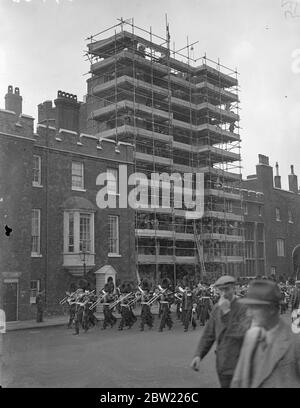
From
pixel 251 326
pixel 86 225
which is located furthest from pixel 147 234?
pixel 251 326

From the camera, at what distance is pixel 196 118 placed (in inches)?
1478

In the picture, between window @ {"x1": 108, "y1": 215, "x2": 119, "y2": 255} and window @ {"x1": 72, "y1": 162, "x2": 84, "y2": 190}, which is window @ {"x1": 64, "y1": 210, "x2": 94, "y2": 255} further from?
window @ {"x1": 108, "y1": 215, "x2": 119, "y2": 255}

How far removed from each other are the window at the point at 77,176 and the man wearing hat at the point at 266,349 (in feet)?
72.2

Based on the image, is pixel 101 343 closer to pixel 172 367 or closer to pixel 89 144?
pixel 172 367

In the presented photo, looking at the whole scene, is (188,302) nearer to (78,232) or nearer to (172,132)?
(78,232)

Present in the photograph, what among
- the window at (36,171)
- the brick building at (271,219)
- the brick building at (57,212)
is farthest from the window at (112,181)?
the brick building at (271,219)

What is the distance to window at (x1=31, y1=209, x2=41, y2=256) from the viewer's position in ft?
80.0

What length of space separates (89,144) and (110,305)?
430 inches

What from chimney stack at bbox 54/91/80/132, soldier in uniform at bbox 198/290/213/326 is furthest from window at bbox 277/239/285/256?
soldier in uniform at bbox 198/290/213/326

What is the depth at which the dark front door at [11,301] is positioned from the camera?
831 inches

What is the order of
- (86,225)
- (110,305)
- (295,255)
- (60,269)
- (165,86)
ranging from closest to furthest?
1. (295,255)
2. (110,305)
3. (60,269)
4. (86,225)
5. (165,86)

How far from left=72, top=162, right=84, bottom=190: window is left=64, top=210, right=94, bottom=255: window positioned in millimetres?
1398

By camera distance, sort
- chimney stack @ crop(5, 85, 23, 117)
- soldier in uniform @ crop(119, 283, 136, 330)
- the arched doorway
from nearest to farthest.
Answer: the arched doorway, soldier in uniform @ crop(119, 283, 136, 330), chimney stack @ crop(5, 85, 23, 117)

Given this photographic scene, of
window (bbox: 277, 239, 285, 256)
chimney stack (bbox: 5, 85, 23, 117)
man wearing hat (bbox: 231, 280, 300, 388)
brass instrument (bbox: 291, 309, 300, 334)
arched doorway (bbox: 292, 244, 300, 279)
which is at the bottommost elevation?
brass instrument (bbox: 291, 309, 300, 334)
